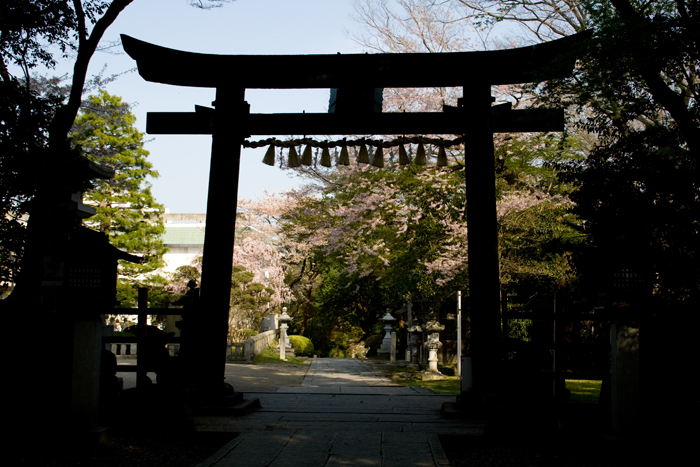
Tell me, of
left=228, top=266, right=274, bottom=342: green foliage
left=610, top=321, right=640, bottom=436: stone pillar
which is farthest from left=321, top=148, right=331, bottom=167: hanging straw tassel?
left=228, top=266, right=274, bottom=342: green foliage

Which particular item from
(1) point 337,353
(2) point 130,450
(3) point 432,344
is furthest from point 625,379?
(1) point 337,353

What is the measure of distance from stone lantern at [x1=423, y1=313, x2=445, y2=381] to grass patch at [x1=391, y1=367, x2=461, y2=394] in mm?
276

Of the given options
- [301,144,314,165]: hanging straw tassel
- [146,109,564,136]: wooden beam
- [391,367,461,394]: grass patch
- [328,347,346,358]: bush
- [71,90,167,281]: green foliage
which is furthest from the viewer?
[328,347,346,358]: bush

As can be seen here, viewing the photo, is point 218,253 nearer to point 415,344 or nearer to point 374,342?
point 415,344

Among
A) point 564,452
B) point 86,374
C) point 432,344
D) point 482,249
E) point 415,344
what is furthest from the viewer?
point 415,344

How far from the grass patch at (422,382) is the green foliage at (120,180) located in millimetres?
12699

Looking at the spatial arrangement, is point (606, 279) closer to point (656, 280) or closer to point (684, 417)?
point (684, 417)

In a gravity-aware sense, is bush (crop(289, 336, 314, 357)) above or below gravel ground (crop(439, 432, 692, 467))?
below

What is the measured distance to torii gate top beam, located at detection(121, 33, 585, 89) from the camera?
8125 mm

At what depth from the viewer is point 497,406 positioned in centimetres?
623

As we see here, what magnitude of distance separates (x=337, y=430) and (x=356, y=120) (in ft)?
14.2

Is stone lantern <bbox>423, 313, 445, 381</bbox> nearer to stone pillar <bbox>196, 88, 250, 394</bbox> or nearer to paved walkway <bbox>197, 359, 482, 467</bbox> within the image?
paved walkway <bbox>197, 359, 482, 467</bbox>

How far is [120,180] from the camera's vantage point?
25.4 metres

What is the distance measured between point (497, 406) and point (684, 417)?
1713 mm
